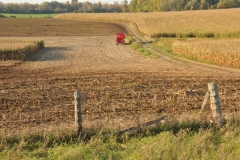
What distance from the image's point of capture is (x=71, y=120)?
9273 mm

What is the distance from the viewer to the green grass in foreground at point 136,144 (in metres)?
6.70

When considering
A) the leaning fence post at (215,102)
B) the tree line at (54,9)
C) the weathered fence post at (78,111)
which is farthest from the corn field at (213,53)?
the tree line at (54,9)

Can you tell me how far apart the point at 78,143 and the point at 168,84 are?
24.6ft

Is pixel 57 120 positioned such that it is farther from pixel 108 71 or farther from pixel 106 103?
pixel 108 71

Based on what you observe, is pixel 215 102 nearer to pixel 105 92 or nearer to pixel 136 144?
pixel 136 144

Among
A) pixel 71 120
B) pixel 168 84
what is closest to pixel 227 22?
pixel 168 84

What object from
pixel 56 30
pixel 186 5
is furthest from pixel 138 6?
pixel 56 30

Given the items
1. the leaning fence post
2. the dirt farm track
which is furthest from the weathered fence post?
the leaning fence post

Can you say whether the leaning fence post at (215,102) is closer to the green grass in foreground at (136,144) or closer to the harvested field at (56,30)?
the green grass in foreground at (136,144)

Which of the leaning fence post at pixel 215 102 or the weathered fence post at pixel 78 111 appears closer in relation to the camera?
the weathered fence post at pixel 78 111

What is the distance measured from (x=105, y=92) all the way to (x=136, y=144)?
17.7ft

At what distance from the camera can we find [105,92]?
12.6 metres

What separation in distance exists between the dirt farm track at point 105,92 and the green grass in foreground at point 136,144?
690mm

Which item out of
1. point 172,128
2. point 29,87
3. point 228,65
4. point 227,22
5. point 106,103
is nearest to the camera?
point 172,128
